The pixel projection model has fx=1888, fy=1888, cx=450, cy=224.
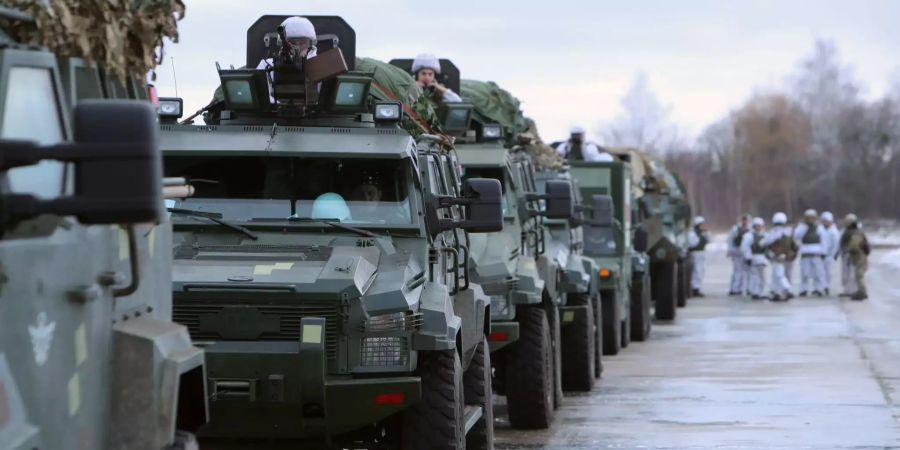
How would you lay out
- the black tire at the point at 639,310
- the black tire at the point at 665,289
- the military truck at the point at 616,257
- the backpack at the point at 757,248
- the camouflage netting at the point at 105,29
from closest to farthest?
the camouflage netting at the point at 105,29
the military truck at the point at 616,257
the black tire at the point at 639,310
the black tire at the point at 665,289
the backpack at the point at 757,248

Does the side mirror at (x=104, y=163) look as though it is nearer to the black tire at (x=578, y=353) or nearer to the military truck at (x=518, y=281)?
the military truck at (x=518, y=281)

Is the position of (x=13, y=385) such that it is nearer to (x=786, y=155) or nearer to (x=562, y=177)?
(x=562, y=177)

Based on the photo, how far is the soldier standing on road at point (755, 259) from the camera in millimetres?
38281

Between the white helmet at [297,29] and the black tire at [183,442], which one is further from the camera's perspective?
the white helmet at [297,29]

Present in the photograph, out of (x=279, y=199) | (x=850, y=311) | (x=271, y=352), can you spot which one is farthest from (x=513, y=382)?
(x=850, y=311)

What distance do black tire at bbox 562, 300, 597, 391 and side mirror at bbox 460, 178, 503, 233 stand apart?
265 inches

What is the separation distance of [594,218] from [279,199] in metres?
7.80

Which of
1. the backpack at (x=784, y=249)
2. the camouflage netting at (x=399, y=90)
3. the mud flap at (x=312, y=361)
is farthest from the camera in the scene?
the backpack at (x=784, y=249)

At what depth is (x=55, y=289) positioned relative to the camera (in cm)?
479

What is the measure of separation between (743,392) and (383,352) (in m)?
8.75

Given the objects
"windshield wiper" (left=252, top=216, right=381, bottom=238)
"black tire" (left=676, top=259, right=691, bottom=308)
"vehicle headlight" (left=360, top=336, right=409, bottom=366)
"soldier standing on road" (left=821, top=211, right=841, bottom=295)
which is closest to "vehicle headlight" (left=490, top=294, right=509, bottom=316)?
"windshield wiper" (left=252, top=216, right=381, bottom=238)

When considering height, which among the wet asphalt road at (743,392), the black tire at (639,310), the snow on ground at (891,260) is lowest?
the snow on ground at (891,260)

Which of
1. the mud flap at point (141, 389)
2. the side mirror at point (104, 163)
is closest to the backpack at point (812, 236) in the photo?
the mud flap at point (141, 389)

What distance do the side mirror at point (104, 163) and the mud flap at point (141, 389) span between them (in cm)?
116
